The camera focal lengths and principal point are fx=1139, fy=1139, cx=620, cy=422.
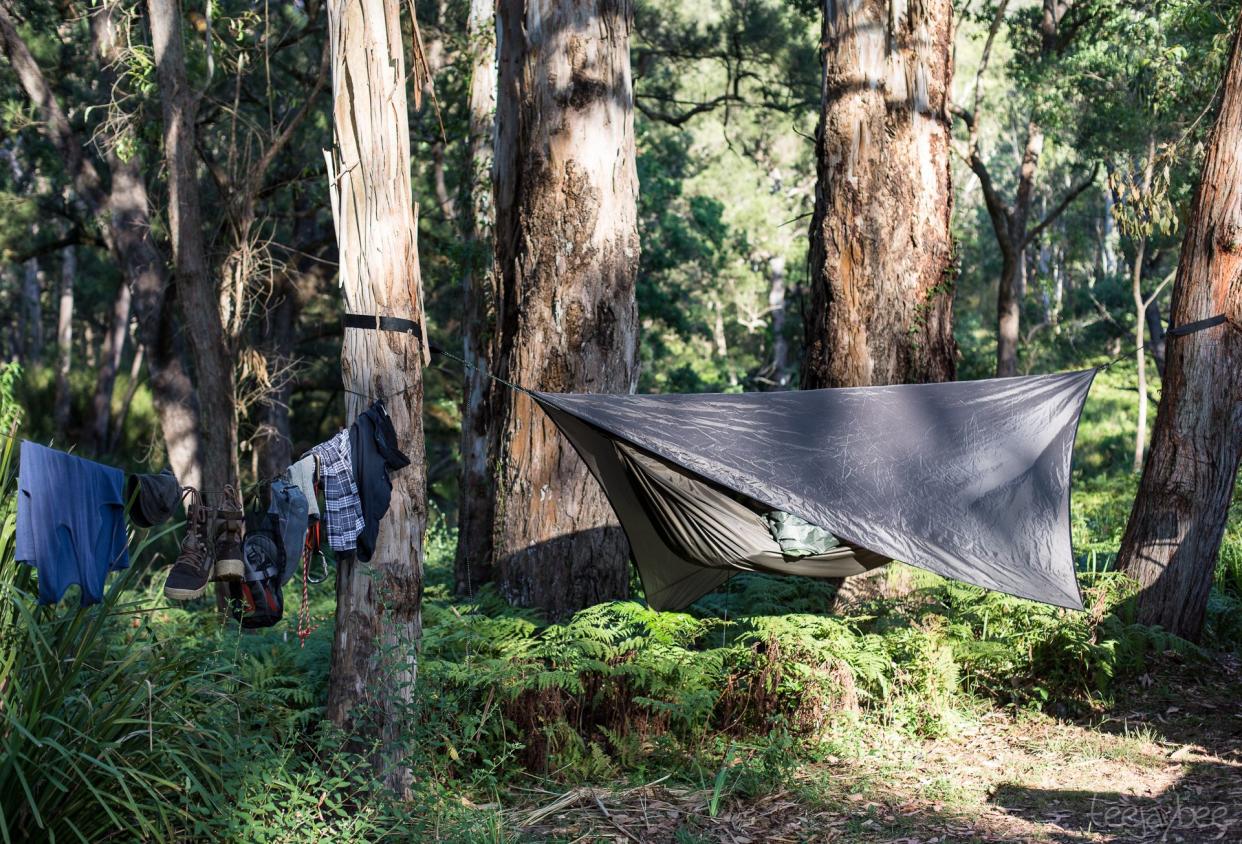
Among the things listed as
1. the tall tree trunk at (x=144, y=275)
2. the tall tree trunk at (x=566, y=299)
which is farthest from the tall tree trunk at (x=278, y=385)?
the tall tree trunk at (x=566, y=299)

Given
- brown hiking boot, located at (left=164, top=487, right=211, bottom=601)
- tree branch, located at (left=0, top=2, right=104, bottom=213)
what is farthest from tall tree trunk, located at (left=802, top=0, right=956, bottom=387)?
tree branch, located at (left=0, top=2, right=104, bottom=213)

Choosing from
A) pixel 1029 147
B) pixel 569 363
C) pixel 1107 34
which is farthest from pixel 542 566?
pixel 1029 147

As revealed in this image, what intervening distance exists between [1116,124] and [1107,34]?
3.86ft

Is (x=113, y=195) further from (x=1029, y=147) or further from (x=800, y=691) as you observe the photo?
(x=1029, y=147)

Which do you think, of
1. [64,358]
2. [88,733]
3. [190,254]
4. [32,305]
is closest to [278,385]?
[190,254]

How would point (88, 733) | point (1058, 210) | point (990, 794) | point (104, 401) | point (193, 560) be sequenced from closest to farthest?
1. point (88, 733)
2. point (193, 560)
3. point (990, 794)
4. point (1058, 210)
5. point (104, 401)

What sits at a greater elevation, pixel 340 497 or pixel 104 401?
pixel 104 401

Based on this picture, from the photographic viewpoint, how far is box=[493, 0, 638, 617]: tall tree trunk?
17.3 feet

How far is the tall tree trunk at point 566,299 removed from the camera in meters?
5.26

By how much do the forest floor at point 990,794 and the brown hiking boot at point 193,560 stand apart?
1.20 metres

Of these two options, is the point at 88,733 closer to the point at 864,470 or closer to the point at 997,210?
the point at 864,470

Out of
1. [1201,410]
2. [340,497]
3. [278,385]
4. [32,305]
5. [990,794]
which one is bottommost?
[990,794]

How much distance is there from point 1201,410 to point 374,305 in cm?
392

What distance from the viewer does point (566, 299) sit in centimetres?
526
